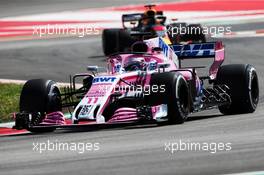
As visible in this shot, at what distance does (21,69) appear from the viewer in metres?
25.2

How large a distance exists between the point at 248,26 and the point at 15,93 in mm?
15287

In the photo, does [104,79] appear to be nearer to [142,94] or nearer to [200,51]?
[142,94]

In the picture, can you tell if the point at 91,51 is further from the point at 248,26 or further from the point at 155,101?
the point at 155,101

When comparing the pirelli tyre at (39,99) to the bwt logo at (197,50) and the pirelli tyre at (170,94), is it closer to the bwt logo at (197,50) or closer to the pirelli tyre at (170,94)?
the pirelli tyre at (170,94)

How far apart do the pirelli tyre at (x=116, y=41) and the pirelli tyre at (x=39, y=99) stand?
12957 millimetres

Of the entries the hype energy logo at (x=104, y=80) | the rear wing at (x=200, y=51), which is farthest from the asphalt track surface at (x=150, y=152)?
the rear wing at (x=200, y=51)

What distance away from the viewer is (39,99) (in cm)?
1505

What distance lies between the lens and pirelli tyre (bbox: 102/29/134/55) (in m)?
28.2

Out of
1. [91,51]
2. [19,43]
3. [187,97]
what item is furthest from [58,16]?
[187,97]

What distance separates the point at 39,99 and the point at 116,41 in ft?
43.9

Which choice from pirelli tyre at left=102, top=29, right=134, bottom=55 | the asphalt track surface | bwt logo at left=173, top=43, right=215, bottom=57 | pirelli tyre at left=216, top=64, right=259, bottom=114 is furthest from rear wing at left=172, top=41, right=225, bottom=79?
pirelli tyre at left=102, top=29, right=134, bottom=55

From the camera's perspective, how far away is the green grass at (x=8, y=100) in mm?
17453

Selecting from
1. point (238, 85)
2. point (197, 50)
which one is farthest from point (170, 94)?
point (197, 50)

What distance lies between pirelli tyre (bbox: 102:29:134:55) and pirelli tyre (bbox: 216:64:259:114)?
11921 mm
